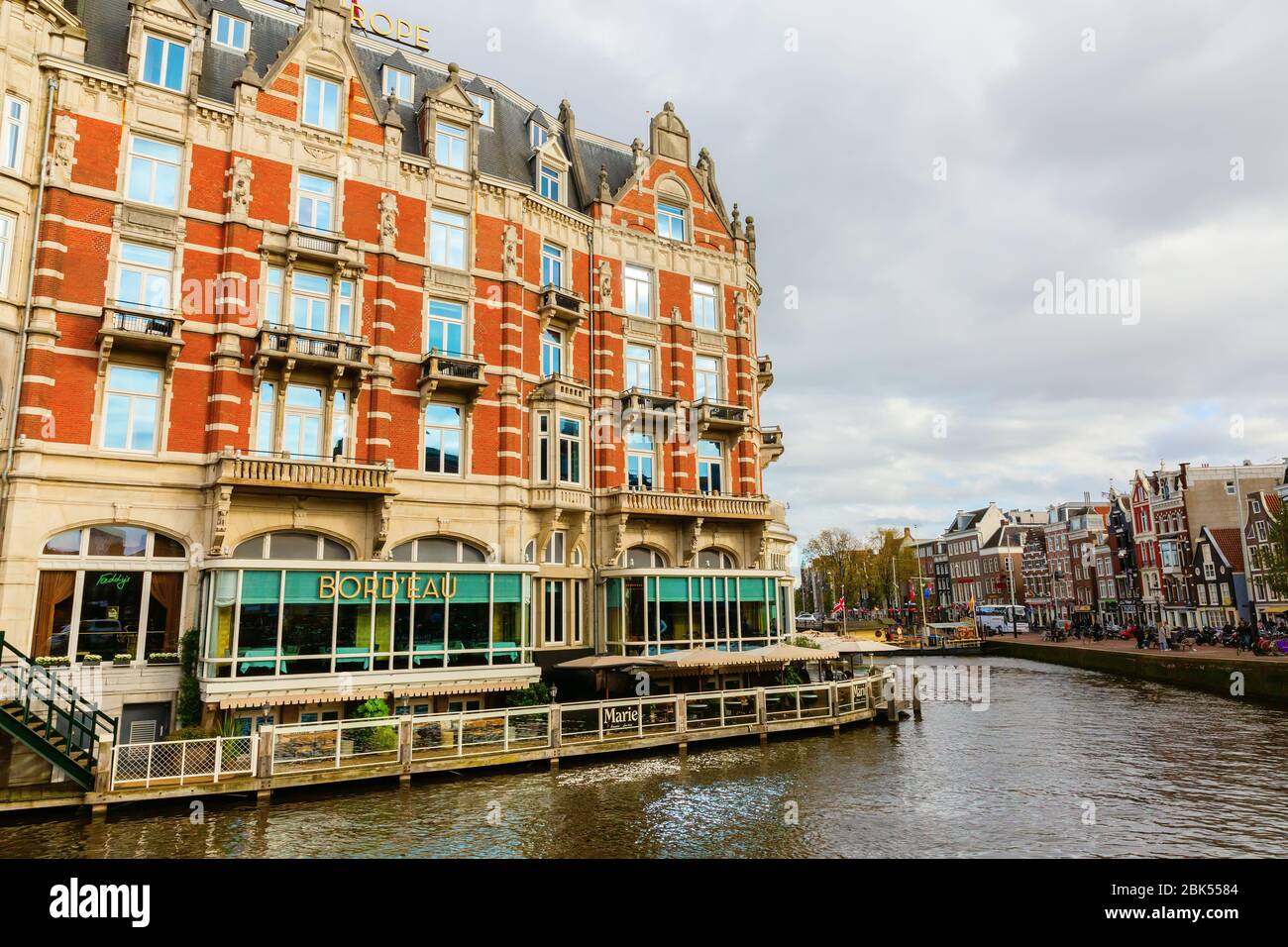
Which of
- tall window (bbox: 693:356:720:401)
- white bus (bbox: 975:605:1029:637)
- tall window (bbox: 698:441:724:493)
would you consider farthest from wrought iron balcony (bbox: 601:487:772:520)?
white bus (bbox: 975:605:1029:637)

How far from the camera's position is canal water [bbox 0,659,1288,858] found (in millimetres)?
14633

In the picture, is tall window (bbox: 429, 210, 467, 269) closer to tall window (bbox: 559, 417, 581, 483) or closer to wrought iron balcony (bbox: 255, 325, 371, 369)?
wrought iron balcony (bbox: 255, 325, 371, 369)

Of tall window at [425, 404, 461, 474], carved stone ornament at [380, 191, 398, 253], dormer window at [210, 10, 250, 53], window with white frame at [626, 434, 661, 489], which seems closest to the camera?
dormer window at [210, 10, 250, 53]

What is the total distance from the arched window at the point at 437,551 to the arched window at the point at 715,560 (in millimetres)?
10327

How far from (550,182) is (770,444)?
17389mm

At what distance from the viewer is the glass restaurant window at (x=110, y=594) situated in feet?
70.0

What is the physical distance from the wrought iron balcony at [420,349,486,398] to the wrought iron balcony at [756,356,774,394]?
16.9 metres

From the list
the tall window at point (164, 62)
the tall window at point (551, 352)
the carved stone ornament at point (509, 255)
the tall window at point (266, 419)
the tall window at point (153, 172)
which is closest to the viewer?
the tall window at point (153, 172)

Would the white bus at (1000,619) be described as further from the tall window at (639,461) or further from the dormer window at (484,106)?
the dormer window at (484,106)

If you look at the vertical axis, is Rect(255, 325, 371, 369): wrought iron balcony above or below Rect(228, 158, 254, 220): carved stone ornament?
below

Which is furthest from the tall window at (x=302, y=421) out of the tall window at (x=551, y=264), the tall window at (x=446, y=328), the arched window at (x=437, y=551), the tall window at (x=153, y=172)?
the tall window at (x=551, y=264)

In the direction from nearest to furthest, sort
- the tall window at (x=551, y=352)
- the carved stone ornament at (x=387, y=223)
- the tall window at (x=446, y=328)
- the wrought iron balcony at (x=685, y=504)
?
the carved stone ornament at (x=387, y=223) → the tall window at (x=446, y=328) → the wrought iron balcony at (x=685, y=504) → the tall window at (x=551, y=352)
